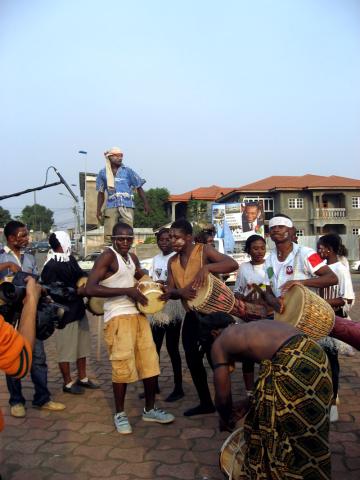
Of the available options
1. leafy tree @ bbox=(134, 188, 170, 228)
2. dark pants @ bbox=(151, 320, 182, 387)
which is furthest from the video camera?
leafy tree @ bbox=(134, 188, 170, 228)

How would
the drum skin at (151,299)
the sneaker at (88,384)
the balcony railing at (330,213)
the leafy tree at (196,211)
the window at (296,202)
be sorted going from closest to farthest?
the drum skin at (151,299), the sneaker at (88,384), the leafy tree at (196,211), the balcony railing at (330,213), the window at (296,202)

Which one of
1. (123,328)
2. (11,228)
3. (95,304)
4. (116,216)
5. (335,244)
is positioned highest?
(116,216)

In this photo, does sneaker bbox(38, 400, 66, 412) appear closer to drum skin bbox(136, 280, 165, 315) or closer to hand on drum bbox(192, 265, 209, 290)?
drum skin bbox(136, 280, 165, 315)

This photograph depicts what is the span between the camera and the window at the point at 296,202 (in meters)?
44.4

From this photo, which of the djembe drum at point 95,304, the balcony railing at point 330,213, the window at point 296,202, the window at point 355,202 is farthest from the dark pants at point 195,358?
the window at point 355,202

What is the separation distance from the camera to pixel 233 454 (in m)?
3.08

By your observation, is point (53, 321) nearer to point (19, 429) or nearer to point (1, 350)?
point (1, 350)

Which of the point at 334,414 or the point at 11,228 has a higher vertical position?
the point at 11,228

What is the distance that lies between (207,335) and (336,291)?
72.1 inches

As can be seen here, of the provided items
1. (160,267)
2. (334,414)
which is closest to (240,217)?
(160,267)

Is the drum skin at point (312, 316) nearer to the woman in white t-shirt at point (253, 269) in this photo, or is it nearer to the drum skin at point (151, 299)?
the drum skin at point (151, 299)

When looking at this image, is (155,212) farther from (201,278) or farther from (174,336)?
(201,278)

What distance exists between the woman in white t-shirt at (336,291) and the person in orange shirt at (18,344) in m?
2.85

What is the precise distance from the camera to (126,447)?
398 cm
